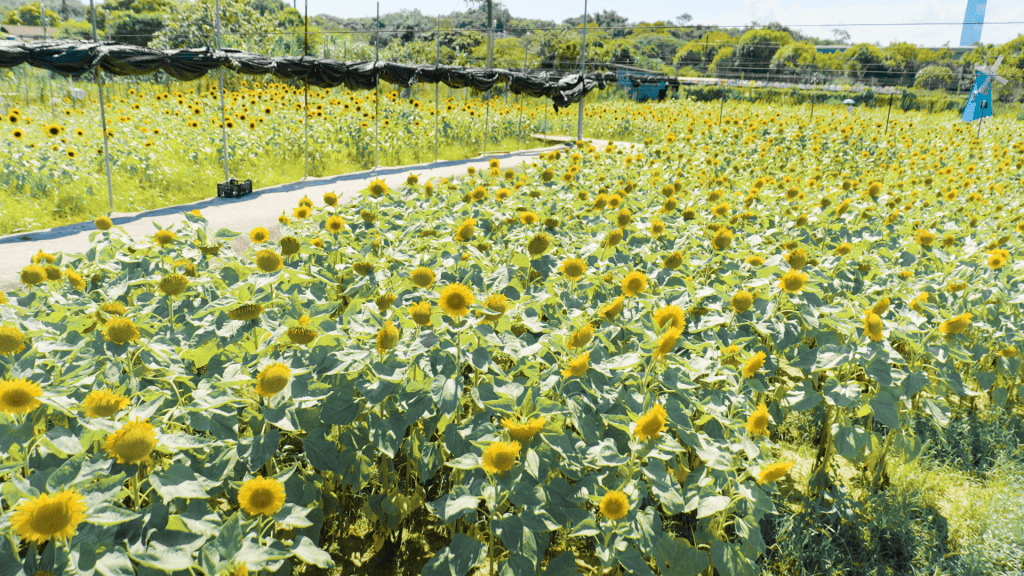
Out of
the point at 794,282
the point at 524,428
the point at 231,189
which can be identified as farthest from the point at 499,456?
the point at 231,189

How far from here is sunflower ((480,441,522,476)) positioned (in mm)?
1403

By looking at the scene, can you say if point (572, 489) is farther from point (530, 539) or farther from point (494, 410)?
point (494, 410)

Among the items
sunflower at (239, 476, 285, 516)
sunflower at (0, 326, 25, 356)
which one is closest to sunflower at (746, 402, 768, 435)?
sunflower at (239, 476, 285, 516)

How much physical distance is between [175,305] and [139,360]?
0.47 meters

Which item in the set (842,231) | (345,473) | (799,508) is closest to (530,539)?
(345,473)

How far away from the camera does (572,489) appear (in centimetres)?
Answer: 166

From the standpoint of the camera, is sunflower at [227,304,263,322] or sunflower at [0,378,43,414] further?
sunflower at [227,304,263,322]

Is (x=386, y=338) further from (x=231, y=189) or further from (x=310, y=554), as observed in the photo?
(x=231, y=189)

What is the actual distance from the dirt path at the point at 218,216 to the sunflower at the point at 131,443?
254cm

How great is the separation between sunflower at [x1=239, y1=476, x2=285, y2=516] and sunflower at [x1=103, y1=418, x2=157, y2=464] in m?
0.23

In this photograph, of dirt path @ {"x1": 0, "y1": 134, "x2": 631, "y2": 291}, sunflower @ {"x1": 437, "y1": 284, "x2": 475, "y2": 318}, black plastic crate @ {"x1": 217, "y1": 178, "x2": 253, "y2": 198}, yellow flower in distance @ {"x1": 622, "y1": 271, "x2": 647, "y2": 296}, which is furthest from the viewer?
black plastic crate @ {"x1": 217, "y1": 178, "x2": 253, "y2": 198}

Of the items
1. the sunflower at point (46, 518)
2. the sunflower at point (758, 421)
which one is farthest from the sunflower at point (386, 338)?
the sunflower at point (758, 421)

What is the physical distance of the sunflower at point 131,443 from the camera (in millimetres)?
1271

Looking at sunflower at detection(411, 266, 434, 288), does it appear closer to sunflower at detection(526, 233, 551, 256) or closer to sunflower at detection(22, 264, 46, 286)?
sunflower at detection(526, 233, 551, 256)
